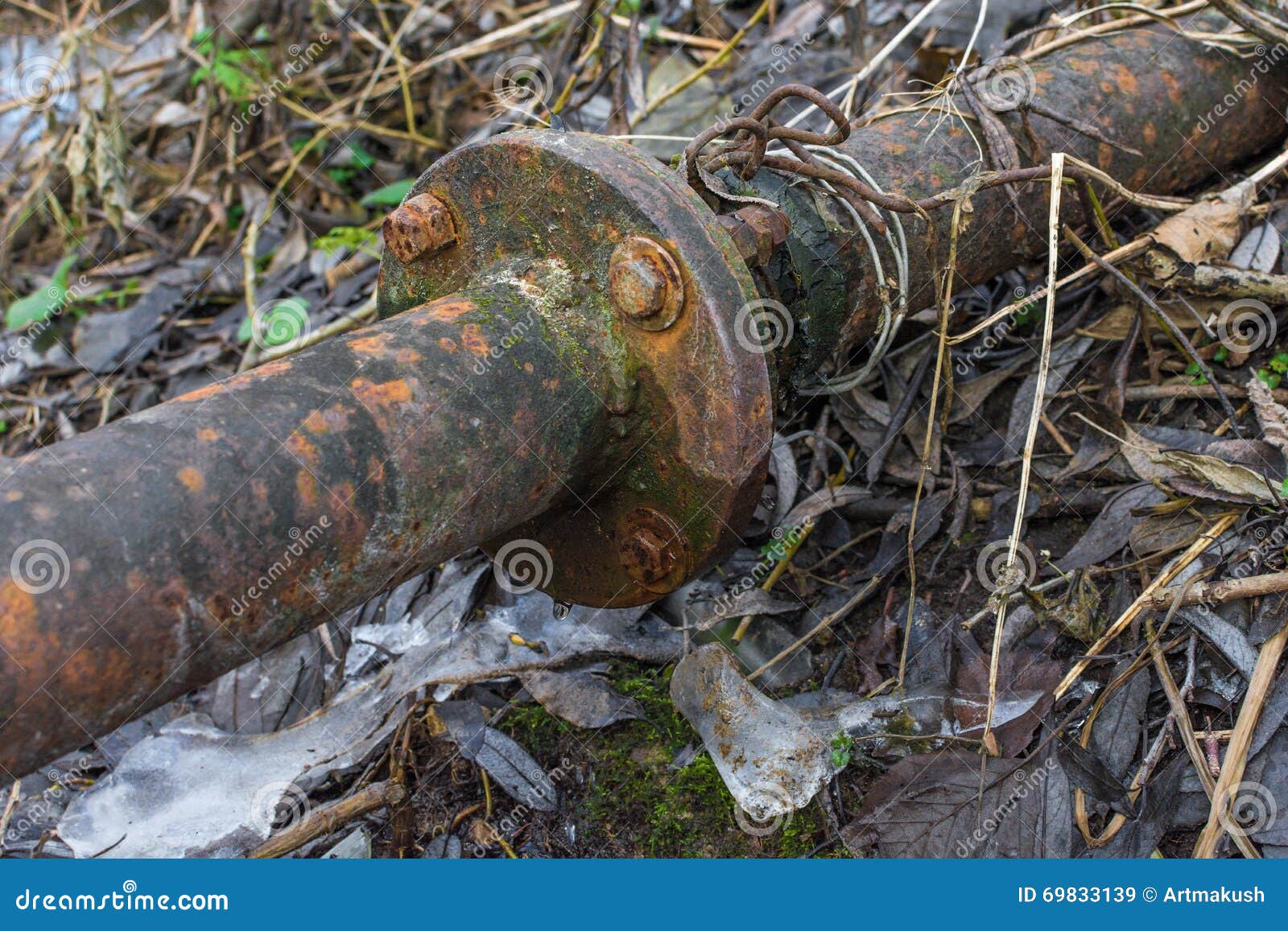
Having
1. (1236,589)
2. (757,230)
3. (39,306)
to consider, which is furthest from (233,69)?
(1236,589)

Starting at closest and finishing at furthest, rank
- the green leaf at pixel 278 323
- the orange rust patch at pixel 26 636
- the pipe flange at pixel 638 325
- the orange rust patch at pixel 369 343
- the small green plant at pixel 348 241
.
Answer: the orange rust patch at pixel 26 636 < the orange rust patch at pixel 369 343 < the pipe flange at pixel 638 325 < the green leaf at pixel 278 323 < the small green plant at pixel 348 241

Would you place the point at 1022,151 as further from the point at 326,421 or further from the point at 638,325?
the point at 326,421

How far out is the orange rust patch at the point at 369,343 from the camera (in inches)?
62.5

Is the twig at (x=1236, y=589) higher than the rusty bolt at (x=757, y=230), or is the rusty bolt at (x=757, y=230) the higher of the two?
the rusty bolt at (x=757, y=230)

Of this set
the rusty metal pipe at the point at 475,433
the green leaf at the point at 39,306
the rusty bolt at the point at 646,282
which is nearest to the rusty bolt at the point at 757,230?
the rusty metal pipe at the point at 475,433

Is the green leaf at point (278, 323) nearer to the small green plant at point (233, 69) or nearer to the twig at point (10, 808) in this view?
the small green plant at point (233, 69)

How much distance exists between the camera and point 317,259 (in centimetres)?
386

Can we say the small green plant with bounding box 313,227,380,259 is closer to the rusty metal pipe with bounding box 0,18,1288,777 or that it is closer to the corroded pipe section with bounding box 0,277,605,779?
the rusty metal pipe with bounding box 0,18,1288,777

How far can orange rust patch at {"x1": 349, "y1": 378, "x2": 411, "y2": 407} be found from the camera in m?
1.51

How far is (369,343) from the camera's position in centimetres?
161

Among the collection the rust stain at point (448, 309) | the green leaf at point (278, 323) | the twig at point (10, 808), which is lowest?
the twig at point (10, 808)

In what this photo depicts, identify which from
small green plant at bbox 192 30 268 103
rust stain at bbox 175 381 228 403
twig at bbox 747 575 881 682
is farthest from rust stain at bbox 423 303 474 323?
small green plant at bbox 192 30 268 103

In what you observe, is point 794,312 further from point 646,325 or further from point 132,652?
point 132,652

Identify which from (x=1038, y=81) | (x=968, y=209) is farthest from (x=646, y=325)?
(x=1038, y=81)
